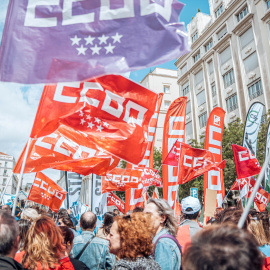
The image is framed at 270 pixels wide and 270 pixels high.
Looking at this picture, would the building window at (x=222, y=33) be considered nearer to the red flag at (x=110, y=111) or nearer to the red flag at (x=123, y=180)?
the red flag at (x=123, y=180)

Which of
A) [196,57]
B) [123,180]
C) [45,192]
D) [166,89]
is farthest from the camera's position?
[166,89]

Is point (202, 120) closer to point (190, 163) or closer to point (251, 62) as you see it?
point (251, 62)

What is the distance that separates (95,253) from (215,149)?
642 centimetres

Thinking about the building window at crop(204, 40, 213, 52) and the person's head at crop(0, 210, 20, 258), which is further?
the building window at crop(204, 40, 213, 52)

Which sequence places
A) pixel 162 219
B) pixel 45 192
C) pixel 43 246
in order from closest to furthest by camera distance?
pixel 43 246 < pixel 162 219 < pixel 45 192

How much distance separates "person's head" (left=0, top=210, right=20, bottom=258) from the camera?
2.17 m

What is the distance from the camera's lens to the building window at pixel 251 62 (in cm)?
2872

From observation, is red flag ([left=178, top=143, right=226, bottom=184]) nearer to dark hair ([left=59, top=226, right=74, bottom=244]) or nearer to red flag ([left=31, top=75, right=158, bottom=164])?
red flag ([left=31, top=75, right=158, bottom=164])

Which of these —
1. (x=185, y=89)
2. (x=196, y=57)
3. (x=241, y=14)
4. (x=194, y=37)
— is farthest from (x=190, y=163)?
(x=194, y=37)

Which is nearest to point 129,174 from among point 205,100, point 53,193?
point 53,193

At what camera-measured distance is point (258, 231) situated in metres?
3.32

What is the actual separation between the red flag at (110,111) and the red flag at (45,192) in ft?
16.9

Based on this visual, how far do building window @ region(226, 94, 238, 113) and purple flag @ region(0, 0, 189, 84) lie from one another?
2970cm

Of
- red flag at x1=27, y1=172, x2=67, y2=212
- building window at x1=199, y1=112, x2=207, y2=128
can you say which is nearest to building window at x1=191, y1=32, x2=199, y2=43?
building window at x1=199, y1=112, x2=207, y2=128
